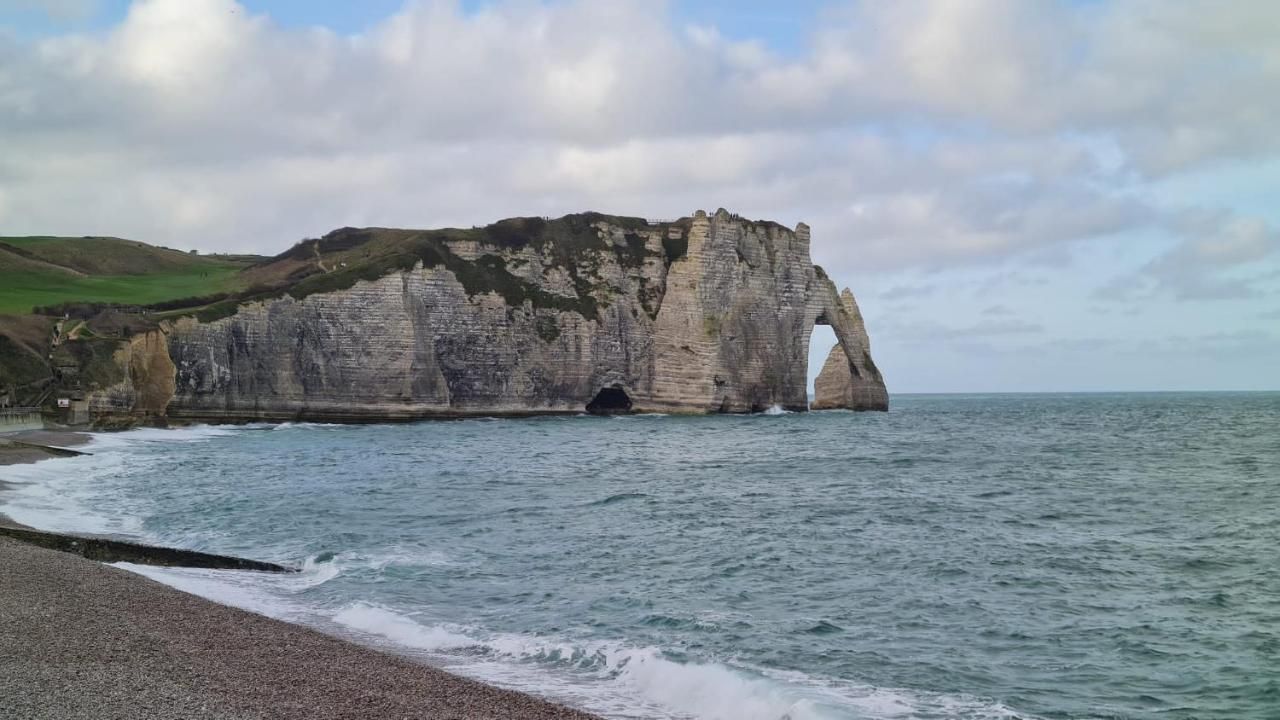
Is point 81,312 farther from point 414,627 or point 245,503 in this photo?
point 414,627

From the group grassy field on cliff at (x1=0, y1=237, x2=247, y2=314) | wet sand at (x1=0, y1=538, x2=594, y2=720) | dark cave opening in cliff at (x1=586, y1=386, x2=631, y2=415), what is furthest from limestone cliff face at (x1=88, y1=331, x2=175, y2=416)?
wet sand at (x1=0, y1=538, x2=594, y2=720)

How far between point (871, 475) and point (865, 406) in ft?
192

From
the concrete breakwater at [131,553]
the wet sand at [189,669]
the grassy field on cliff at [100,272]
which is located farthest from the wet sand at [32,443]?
the grassy field on cliff at [100,272]

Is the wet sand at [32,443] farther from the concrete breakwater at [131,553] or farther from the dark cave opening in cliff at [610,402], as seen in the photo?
the dark cave opening in cliff at [610,402]

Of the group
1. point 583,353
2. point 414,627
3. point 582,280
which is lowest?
point 414,627

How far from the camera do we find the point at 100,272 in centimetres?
9662

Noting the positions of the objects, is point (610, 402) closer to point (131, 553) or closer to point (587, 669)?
point (131, 553)

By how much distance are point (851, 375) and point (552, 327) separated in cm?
2796

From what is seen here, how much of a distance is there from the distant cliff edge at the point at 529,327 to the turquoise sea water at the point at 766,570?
29630mm

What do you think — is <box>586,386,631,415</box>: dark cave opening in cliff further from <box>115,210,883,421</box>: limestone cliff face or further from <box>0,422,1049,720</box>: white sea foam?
<box>0,422,1049,720</box>: white sea foam

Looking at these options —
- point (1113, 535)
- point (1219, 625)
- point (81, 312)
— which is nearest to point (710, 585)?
point (1219, 625)

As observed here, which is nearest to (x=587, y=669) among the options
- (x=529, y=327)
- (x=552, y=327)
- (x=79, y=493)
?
(x=79, y=493)

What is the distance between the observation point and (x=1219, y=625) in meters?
14.7

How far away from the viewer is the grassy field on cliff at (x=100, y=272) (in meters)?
75.1
